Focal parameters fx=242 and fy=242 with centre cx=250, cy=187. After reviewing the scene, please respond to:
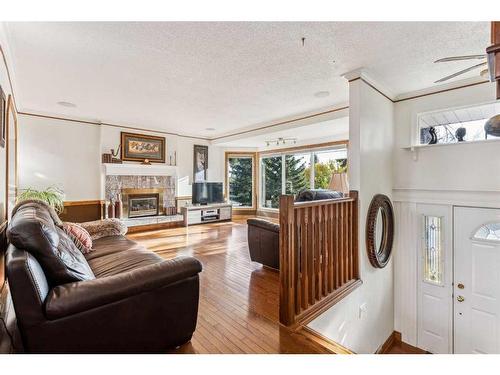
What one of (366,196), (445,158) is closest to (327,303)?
(366,196)

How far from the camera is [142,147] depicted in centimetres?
591

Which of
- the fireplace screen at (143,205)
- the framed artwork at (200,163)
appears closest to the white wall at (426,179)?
the framed artwork at (200,163)

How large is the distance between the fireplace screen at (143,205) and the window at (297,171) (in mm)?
3291

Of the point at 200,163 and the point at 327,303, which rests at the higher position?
the point at 200,163

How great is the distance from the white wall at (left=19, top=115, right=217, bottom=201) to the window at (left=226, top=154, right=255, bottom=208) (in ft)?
9.88

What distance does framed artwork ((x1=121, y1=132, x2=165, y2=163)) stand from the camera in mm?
5647

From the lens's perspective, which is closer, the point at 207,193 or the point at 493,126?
the point at 493,126

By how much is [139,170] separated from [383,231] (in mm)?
5233

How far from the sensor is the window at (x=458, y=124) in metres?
3.07

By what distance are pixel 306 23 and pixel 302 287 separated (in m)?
2.28

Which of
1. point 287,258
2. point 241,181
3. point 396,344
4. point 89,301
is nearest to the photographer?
point 89,301

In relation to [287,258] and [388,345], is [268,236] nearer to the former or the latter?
[287,258]

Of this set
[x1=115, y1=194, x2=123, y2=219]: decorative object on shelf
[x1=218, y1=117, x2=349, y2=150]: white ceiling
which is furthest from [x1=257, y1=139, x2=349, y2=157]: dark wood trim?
[x1=115, y1=194, x2=123, y2=219]: decorative object on shelf
